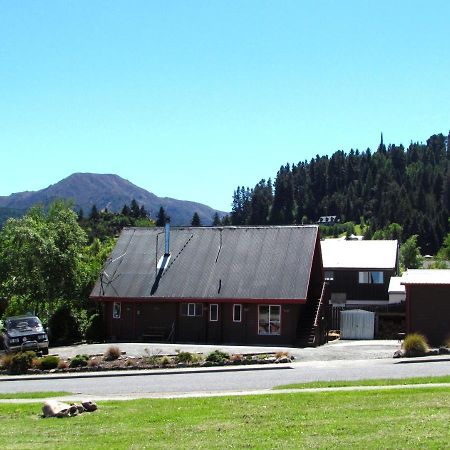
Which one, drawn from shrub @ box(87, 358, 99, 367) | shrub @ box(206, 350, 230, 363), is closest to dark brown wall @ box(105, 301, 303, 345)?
shrub @ box(206, 350, 230, 363)

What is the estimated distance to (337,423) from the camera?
1424cm

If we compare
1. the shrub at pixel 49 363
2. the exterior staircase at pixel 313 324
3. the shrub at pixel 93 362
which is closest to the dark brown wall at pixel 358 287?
the exterior staircase at pixel 313 324

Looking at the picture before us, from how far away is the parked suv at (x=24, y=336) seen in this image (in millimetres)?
35562

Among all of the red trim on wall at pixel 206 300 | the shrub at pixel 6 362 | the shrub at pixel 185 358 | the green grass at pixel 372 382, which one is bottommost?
the shrub at pixel 6 362

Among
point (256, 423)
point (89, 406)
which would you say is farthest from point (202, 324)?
point (256, 423)

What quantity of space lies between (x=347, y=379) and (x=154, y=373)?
8.12 metres

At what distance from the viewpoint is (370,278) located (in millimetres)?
62469

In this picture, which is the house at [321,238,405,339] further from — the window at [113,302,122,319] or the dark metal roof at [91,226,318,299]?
the window at [113,302,122,319]

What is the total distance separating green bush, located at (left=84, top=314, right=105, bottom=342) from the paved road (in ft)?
47.4

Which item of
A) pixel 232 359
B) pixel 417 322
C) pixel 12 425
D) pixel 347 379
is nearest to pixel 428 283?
pixel 417 322

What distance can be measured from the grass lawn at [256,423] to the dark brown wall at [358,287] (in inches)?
1725

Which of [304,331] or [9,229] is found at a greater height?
[9,229]

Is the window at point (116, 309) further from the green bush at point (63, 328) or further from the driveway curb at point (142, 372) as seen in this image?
the driveway curb at point (142, 372)

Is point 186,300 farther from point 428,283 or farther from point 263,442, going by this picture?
point 263,442
